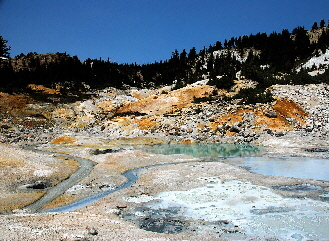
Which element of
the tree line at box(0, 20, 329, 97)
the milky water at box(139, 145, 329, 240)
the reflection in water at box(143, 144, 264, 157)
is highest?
the tree line at box(0, 20, 329, 97)

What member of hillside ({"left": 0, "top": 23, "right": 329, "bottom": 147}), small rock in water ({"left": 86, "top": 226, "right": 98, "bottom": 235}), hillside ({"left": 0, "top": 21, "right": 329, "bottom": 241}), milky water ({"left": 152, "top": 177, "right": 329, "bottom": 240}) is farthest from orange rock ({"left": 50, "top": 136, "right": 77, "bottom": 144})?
small rock in water ({"left": 86, "top": 226, "right": 98, "bottom": 235})

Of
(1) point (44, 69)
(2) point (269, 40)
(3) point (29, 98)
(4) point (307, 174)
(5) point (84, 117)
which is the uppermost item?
(2) point (269, 40)

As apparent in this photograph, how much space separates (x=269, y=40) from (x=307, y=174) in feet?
366

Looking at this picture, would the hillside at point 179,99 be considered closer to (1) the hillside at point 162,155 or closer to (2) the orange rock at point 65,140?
(1) the hillside at point 162,155

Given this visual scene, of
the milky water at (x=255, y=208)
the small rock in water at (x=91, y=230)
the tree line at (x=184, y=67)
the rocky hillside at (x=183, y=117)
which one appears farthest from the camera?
the tree line at (x=184, y=67)

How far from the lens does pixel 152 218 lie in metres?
13.0

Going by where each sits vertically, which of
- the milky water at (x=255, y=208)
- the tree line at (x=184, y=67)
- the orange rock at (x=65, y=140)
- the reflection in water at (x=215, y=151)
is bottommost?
the milky water at (x=255, y=208)

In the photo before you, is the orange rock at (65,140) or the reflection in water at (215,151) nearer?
the reflection in water at (215,151)

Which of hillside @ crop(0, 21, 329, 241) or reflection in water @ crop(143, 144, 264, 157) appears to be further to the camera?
reflection in water @ crop(143, 144, 264, 157)

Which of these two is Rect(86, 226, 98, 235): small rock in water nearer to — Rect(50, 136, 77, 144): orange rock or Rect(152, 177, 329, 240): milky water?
Rect(152, 177, 329, 240): milky water

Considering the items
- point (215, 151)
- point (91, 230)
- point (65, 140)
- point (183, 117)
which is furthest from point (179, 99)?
point (91, 230)

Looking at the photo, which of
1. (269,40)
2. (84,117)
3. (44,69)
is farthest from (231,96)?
(44,69)

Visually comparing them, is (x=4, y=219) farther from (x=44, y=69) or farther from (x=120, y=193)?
(x=44, y=69)

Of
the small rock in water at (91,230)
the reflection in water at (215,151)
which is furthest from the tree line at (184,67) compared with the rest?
the small rock in water at (91,230)
